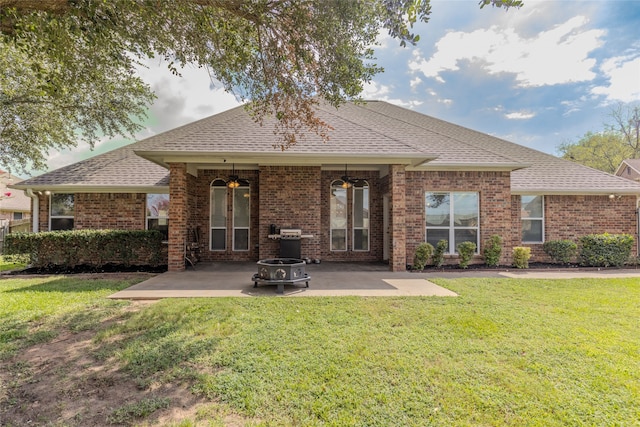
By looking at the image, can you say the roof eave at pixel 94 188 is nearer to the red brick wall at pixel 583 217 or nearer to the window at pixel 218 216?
the window at pixel 218 216

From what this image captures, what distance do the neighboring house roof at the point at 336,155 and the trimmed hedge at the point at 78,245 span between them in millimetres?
1877

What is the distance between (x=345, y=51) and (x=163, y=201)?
8482 mm

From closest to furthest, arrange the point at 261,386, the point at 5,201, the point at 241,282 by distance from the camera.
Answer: the point at 261,386, the point at 241,282, the point at 5,201

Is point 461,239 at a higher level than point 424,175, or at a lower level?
lower

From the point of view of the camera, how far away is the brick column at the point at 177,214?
8133 mm

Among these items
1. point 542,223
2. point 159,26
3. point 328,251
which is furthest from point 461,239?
point 159,26

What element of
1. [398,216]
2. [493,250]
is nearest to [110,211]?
[398,216]

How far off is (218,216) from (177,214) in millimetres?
2577

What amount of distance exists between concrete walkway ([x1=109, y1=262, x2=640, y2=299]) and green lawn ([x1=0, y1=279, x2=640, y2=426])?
55 centimetres

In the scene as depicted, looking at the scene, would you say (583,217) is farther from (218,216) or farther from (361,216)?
(218,216)

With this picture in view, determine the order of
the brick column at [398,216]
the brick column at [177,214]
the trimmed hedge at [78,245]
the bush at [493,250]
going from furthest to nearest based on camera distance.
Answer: the bush at [493,250]
the trimmed hedge at [78,245]
the brick column at [398,216]
the brick column at [177,214]

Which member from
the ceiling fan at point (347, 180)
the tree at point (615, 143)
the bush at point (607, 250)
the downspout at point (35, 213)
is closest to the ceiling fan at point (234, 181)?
the ceiling fan at point (347, 180)

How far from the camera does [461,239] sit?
31.2 ft

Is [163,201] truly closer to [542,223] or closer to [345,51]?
[345,51]
